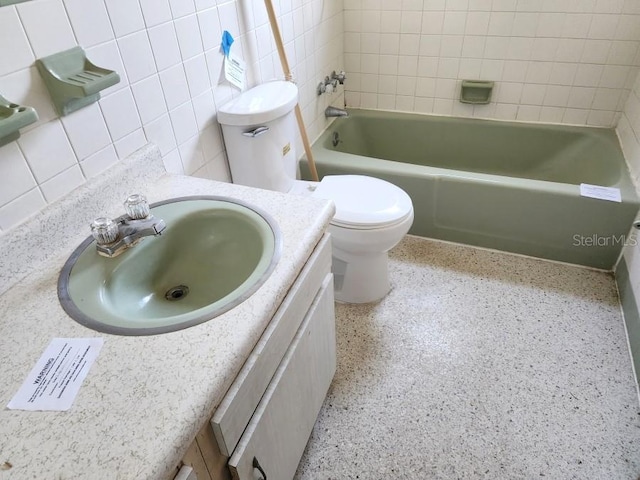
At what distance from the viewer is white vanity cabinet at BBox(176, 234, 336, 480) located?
70 cm

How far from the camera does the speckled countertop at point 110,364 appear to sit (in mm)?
551

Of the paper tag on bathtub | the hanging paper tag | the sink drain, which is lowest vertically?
the paper tag on bathtub

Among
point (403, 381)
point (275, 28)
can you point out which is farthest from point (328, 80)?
point (403, 381)

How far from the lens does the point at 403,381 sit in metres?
1.50

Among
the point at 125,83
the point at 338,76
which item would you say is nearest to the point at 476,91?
the point at 338,76

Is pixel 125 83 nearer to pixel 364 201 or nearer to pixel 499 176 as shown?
pixel 364 201

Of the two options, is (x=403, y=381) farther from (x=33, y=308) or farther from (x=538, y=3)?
(x=538, y=3)

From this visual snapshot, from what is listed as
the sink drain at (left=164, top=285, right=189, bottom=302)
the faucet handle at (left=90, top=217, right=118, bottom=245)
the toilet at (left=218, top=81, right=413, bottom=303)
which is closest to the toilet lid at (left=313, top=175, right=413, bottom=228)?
the toilet at (left=218, top=81, right=413, bottom=303)

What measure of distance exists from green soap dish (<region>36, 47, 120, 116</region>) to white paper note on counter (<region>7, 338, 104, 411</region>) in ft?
1.64

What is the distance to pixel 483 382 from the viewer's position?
4.87 ft

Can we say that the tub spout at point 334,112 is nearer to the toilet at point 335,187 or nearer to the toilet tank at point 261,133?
the toilet at point 335,187

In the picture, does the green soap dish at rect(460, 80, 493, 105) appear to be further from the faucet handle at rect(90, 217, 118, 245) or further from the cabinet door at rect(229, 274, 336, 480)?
the faucet handle at rect(90, 217, 118, 245)

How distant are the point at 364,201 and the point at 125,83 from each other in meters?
0.93

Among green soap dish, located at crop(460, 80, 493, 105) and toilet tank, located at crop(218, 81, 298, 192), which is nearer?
toilet tank, located at crop(218, 81, 298, 192)
